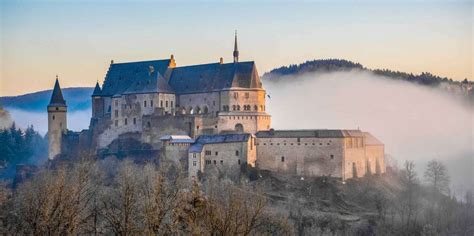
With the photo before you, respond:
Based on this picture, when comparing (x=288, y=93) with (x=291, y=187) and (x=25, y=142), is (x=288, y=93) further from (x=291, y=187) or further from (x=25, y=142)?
(x=291, y=187)

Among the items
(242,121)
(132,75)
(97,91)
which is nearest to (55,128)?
(97,91)

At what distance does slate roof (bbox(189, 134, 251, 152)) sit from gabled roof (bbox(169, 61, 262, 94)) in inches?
284

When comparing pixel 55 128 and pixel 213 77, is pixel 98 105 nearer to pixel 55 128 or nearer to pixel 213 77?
pixel 55 128

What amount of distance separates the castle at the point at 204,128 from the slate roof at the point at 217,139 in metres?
0.07

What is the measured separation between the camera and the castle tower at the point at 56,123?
237 feet

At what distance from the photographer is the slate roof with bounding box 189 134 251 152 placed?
60.4 m

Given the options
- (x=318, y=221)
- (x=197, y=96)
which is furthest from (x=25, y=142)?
(x=318, y=221)

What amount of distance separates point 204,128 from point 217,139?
4.56 metres

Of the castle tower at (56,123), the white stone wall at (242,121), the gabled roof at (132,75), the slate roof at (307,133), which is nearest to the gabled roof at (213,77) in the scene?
the gabled roof at (132,75)

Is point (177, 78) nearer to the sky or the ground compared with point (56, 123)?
nearer to the sky

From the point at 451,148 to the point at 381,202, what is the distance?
75.4 ft

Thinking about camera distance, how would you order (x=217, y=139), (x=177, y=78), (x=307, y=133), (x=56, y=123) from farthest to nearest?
(x=56, y=123), (x=177, y=78), (x=217, y=139), (x=307, y=133)

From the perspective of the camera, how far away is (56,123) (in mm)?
73062

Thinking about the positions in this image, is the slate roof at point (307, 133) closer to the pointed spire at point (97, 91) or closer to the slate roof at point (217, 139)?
the slate roof at point (217, 139)
